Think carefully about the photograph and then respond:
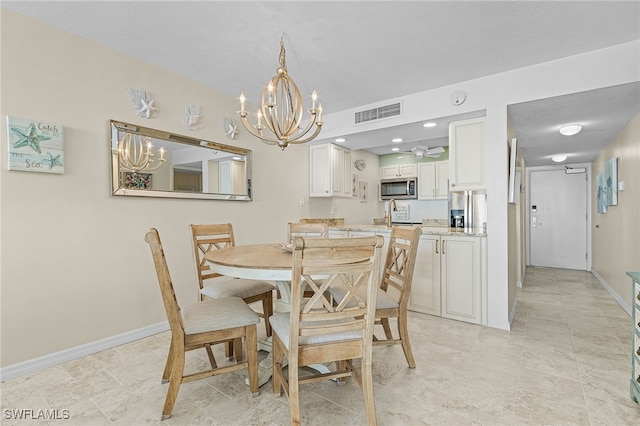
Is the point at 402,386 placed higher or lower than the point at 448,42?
lower

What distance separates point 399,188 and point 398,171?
35 centimetres

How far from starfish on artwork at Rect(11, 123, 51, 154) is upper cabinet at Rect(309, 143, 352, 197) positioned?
296 cm

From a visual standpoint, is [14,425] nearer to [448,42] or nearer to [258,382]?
[258,382]

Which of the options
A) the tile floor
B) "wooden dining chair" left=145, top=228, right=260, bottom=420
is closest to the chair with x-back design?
"wooden dining chair" left=145, top=228, right=260, bottom=420

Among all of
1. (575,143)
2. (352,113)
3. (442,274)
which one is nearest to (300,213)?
(352,113)

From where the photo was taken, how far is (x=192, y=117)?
3062mm

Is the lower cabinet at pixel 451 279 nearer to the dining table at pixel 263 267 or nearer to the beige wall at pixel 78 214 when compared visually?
the dining table at pixel 263 267

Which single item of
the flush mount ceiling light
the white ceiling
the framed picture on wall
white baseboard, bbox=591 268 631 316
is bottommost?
white baseboard, bbox=591 268 631 316

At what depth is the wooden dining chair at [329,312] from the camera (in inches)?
51.6

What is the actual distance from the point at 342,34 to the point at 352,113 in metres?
1.57

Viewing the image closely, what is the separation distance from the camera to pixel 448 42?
7.72 feet

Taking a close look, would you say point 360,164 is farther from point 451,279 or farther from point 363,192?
point 451,279

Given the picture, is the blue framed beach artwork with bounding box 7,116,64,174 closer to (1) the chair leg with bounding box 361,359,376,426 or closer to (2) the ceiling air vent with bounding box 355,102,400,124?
(1) the chair leg with bounding box 361,359,376,426

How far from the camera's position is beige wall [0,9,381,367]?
6.73 feet
